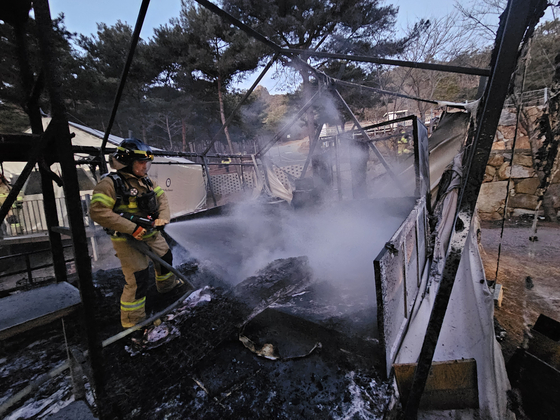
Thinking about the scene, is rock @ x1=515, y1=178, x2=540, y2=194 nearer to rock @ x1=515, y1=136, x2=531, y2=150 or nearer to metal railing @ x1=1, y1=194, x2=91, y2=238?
rock @ x1=515, y1=136, x2=531, y2=150

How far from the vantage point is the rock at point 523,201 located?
8.64 meters

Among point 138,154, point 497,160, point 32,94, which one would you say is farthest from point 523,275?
point 32,94

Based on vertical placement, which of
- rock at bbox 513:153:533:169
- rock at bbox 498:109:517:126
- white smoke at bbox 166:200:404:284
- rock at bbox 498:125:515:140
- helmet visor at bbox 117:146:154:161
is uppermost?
rock at bbox 498:109:517:126

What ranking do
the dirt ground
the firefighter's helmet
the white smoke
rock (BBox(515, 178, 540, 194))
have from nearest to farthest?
the firefighter's helmet → the dirt ground → the white smoke → rock (BBox(515, 178, 540, 194))

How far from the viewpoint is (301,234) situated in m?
5.72

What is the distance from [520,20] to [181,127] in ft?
82.6

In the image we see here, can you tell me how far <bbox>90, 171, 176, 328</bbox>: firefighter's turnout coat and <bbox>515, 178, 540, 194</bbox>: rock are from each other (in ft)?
38.8

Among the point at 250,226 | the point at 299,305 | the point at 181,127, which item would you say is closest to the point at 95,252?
the point at 250,226

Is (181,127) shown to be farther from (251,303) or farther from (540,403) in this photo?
(540,403)

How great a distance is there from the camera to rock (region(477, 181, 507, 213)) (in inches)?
351

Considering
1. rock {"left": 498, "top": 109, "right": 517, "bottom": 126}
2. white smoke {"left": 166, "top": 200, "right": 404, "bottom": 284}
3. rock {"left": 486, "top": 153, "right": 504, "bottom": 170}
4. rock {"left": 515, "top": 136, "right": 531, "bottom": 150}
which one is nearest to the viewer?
white smoke {"left": 166, "top": 200, "right": 404, "bottom": 284}

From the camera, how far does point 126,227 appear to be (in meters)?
2.67

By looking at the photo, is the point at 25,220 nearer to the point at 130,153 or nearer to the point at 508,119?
the point at 130,153

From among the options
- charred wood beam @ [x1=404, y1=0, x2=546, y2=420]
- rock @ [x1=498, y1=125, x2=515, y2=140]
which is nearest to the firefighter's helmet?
charred wood beam @ [x1=404, y1=0, x2=546, y2=420]
